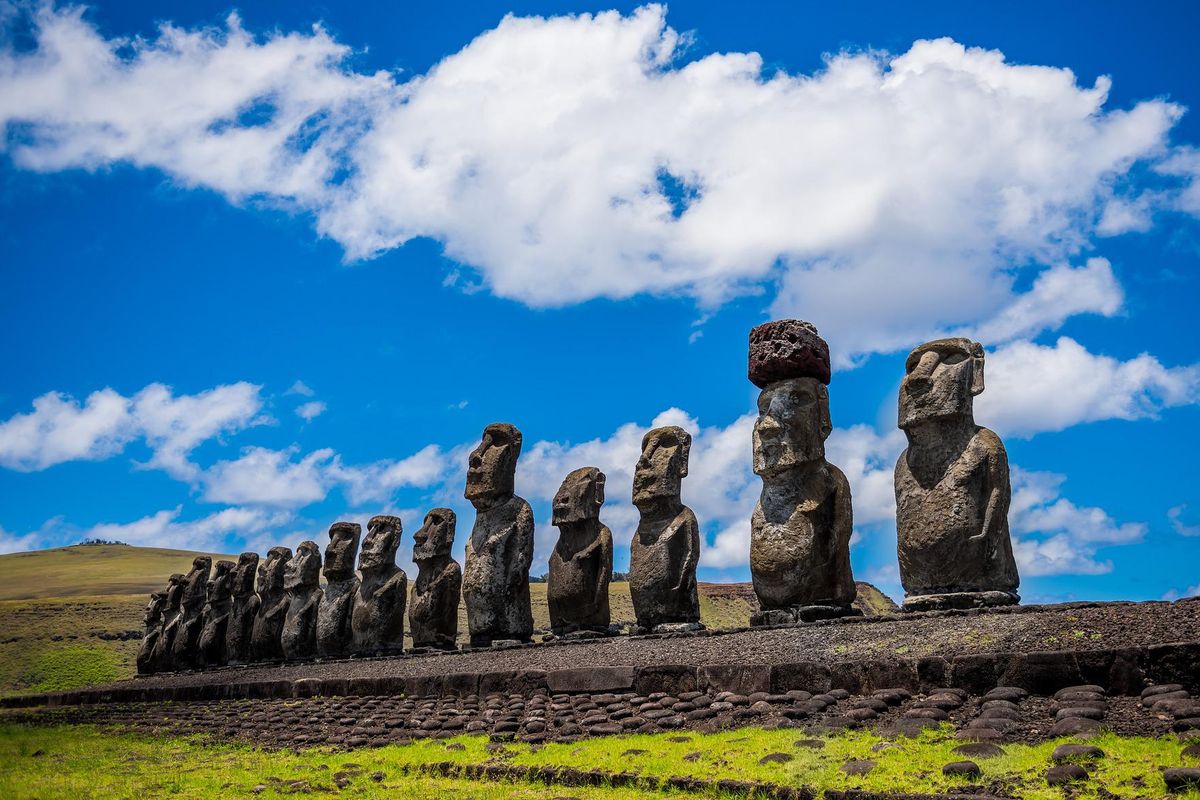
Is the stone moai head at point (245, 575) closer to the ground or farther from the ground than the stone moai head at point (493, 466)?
closer to the ground

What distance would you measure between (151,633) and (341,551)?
407 inches

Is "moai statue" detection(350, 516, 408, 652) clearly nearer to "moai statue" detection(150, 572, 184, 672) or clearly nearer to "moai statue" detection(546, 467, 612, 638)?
"moai statue" detection(546, 467, 612, 638)

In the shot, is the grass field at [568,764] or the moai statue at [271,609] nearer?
the grass field at [568,764]

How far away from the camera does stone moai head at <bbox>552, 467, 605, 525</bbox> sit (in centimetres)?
1738

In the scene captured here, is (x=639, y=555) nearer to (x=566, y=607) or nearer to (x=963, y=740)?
(x=566, y=607)

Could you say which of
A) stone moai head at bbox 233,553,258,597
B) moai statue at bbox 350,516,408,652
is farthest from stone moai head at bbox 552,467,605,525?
stone moai head at bbox 233,553,258,597

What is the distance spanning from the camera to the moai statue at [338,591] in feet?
72.3

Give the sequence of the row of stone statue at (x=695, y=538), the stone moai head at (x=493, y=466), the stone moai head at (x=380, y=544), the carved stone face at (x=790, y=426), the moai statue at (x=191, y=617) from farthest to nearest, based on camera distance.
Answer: the moai statue at (x=191, y=617)
the stone moai head at (x=380, y=544)
the stone moai head at (x=493, y=466)
the carved stone face at (x=790, y=426)
the row of stone statue at (x=695, y=538)

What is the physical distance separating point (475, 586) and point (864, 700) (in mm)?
10945

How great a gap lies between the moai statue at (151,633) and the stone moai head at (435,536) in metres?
12.9

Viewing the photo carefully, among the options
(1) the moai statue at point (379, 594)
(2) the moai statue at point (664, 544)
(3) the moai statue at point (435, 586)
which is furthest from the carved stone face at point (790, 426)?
(1) the moai statue at point (379, 594)

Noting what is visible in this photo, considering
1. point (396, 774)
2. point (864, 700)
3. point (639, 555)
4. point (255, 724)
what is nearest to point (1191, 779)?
point (864, 700)

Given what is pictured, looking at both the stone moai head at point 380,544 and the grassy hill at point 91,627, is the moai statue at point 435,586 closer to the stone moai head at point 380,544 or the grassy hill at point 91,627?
the stone moai head at point 380,544

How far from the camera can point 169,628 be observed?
95.8ft
